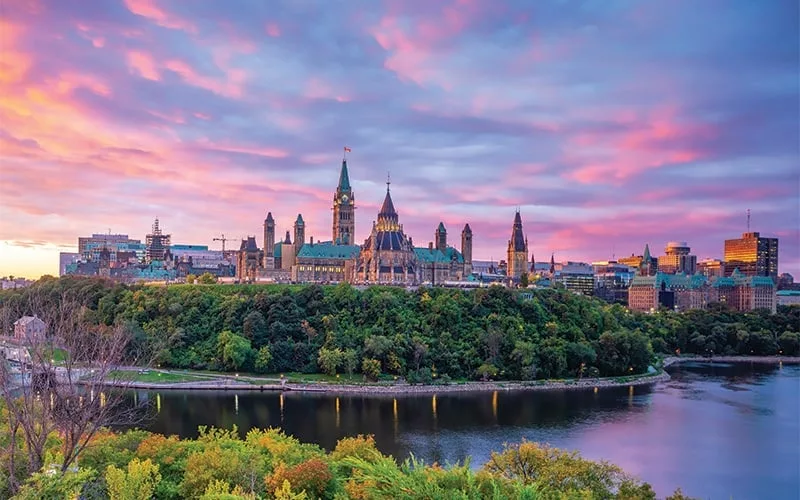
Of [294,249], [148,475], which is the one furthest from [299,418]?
[294,249]

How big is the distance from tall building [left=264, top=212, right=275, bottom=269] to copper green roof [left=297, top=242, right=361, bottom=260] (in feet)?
40.3

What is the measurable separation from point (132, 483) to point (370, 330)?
53.0m

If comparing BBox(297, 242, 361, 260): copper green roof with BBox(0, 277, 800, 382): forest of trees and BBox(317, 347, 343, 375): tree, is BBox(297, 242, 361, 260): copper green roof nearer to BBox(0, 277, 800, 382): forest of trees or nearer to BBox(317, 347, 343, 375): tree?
BBox(0, 277, 800, 382): forest of trees

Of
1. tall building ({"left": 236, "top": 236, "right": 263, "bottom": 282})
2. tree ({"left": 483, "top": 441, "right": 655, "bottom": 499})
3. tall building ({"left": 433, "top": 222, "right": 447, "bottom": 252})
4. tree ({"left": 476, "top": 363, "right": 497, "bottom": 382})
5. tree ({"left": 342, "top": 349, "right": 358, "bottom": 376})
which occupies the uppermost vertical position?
tall building ({"left": 433, "top": 222, "right": 447, "bottom": 252})

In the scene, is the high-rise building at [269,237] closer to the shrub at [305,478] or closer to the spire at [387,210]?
the spire at [387,210]

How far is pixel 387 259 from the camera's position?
353 ft

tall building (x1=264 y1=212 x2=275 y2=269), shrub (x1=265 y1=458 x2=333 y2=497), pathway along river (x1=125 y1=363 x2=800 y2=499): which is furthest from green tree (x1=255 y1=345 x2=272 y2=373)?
tall building (x1=264 y1=212 x2=275 y2=269)

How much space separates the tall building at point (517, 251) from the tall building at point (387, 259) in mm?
38206

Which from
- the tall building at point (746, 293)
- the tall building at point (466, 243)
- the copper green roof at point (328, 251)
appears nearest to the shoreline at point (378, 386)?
the copper green roof at point (328, 251)

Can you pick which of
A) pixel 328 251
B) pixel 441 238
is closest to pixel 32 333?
pixel 328 251

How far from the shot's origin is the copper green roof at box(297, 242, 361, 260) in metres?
120

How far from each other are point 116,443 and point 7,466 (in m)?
5.16

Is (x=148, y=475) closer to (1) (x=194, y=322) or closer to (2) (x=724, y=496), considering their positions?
(2) (x=724, y=496)

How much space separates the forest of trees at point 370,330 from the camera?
221 ft
